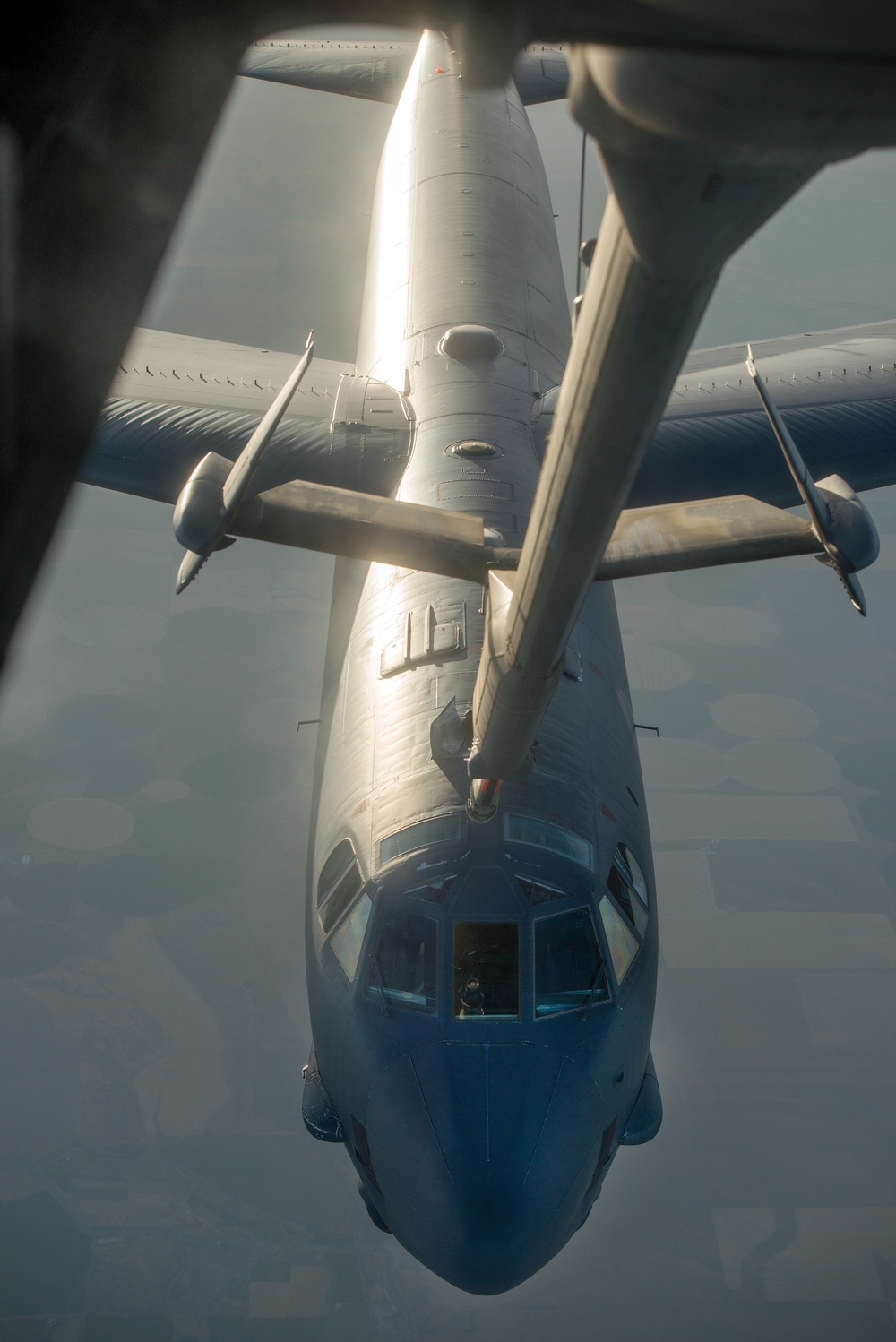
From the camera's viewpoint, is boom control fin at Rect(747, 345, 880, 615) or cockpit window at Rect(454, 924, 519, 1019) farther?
cockpit window at Rect(454, 924, 519, 1019)

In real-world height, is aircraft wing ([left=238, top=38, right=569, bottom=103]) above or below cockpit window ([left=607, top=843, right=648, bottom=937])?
above

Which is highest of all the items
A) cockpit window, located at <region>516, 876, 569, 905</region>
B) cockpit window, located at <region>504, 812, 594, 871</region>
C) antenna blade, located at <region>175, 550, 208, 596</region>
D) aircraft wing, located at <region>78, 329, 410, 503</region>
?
aircraft wing, located at <region>78, 329, 410, 503</region>

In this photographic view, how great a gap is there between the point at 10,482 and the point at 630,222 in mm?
2367

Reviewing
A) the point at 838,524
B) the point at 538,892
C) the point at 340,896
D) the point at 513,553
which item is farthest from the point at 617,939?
the point at 838,524

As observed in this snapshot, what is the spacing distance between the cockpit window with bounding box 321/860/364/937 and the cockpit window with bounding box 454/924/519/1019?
152 cm

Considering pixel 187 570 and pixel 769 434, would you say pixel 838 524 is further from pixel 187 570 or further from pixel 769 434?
pixel 769 434

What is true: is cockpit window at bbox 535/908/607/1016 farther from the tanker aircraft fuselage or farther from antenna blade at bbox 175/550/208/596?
antenna blade at bbox 175/550/208/596

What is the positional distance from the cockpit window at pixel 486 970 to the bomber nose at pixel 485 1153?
0.39 meters

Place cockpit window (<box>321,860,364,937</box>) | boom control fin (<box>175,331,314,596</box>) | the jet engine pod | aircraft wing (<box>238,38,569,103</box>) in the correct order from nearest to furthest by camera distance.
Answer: boom control fin (<box>175,331,314,596</box>), cockpit window (<box>321,860,364,937</box>), the jet engine pod, aircraft wing (<box>238,38,569,103</box>)

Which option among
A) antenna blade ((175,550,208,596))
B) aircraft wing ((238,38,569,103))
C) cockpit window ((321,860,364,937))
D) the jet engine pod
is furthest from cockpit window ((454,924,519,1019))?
aircraft wing ((238,38,569,103))

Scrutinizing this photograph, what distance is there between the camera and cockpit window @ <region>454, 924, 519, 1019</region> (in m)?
10.3

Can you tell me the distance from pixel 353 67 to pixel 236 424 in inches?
628

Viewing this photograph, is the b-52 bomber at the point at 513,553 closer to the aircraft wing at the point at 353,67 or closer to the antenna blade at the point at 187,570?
the antenna blade at the point at 187,570

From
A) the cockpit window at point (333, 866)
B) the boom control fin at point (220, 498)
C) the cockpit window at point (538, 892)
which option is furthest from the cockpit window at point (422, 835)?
the boom control fin at point (220, 498)
